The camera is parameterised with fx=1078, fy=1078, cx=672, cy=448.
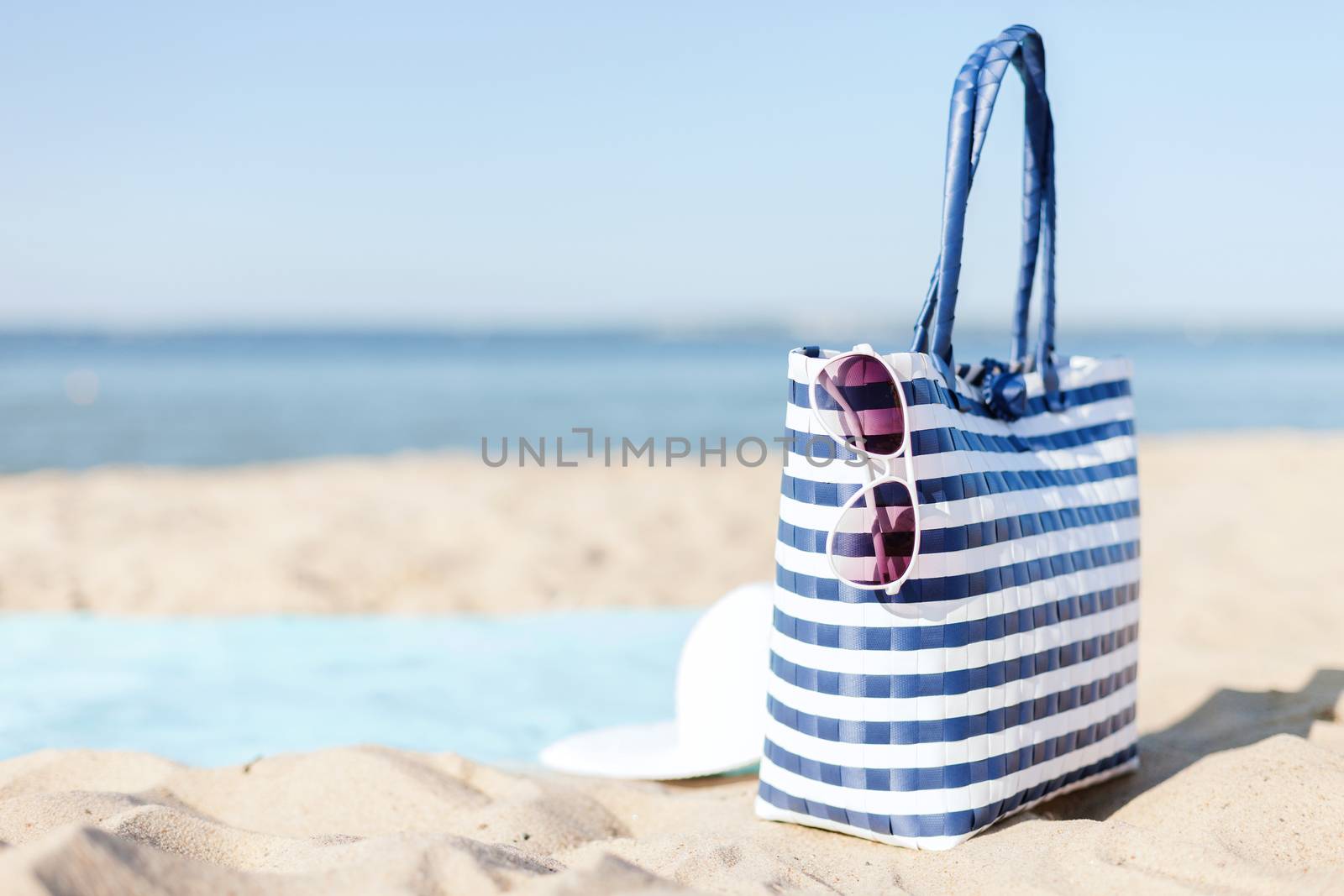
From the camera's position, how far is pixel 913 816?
2.33 m

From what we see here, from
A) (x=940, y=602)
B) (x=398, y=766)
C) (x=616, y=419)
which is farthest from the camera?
(x=616, y=419)

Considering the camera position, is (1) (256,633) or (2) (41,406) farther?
(2) (41,406)

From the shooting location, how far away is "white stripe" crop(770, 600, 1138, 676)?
7.53 feet

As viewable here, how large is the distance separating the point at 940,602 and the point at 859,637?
0.19 m

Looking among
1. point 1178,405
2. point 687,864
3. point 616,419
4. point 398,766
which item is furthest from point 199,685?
point 1178,405

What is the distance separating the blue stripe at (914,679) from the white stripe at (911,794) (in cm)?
22

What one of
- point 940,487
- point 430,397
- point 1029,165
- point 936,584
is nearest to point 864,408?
point 940,487

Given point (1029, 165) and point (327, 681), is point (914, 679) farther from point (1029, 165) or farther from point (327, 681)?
point (327, 681)

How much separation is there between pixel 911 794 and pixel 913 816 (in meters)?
0.05

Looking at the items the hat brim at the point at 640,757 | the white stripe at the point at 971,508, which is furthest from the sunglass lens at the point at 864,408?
the hat brim at the point at 640,757

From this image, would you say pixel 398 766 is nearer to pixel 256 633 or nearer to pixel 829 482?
pixel 829 482

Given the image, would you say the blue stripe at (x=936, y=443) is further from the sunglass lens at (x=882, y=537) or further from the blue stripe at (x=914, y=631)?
the blue stripe at (x=914, y=631)

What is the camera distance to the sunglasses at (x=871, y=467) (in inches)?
88.4

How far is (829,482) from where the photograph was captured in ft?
7.53
